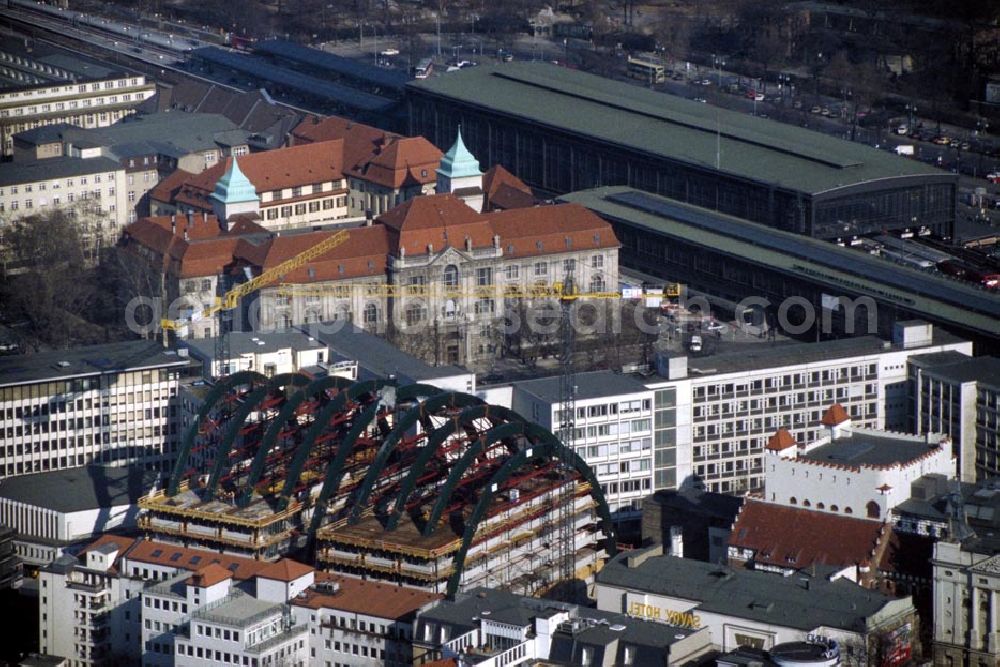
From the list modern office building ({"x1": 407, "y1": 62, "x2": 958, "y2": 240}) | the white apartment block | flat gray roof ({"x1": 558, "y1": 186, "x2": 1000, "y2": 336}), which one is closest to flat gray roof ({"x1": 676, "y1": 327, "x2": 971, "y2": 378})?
flat gray roof ({"x1": 558, "y1": 186, "x2": 1000, "y2": 336})

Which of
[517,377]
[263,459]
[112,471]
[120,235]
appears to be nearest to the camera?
[263,459]

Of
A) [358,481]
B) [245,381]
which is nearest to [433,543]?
[358,481]

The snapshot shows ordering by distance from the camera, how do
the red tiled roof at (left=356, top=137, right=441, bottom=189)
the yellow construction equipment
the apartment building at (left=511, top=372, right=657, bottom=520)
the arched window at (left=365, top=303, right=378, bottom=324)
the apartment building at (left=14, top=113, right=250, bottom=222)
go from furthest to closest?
the apartment building at (left=14, top=113, right=250, bottom=222), the red tiled roof at (left=356, top=137, right=441, bottom=189), the arched window at (left=365, top=303, right=378, bottom=324), the yellow construction equipment, the apartment building at (left=511, top=372, right=657, bottom=520)

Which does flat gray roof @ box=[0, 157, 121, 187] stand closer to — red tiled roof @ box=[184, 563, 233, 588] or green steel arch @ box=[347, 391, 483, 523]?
green steel arch @ box=[347, 391, 483, 523]

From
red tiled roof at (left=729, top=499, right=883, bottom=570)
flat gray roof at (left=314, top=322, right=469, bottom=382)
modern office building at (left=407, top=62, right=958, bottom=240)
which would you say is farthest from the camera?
modern office building at (left=407, top=62, right=958, bottom=240)

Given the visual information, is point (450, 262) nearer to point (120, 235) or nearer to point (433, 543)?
point (120, 235)

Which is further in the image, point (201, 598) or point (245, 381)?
point (245, 381)
